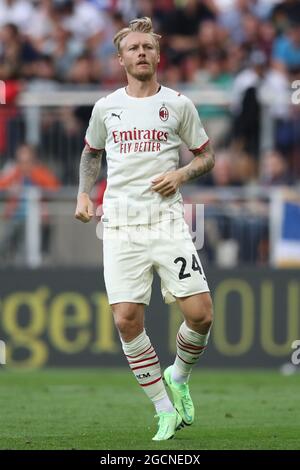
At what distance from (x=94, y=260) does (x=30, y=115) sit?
2.03 metres

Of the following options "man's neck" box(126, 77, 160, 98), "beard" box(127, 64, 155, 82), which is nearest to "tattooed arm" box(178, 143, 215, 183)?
"man's neck" box(126, 77, 160, 98)

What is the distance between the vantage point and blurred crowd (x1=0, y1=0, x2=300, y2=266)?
637 inches

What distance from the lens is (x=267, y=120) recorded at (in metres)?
16.3

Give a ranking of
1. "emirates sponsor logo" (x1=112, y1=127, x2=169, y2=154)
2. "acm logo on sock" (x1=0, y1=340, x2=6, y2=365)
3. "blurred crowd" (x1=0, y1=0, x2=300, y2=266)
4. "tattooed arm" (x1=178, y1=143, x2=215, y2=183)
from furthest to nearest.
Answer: "blurred crowd" (x1=0, y1=0, x2=300, y2=266), "acm logo on sock" (x1=0, y1=340, x2=6, y2=365), "tattooed arm" (x1=178, y1=143, x2=215, y2=183), "emirates sponsor logo" (x1=112, y1=127, x2=169, y2=154)

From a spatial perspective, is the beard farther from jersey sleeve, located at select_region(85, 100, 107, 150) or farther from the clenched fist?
the clenched fist

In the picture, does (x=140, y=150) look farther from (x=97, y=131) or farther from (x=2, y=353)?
(x=2, y=353)

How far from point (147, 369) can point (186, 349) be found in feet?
1.23

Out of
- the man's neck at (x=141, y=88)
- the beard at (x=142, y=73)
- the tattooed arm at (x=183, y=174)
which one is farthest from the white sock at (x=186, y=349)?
the beard at (x=142, y=73)

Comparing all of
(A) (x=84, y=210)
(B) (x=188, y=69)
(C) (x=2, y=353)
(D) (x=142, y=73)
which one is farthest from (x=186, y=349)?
(B) (x=188, y=69)

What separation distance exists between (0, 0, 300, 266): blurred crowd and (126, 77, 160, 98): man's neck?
7.10 metres

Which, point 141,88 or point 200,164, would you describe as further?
point 200,164

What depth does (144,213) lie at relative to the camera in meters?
8.93
